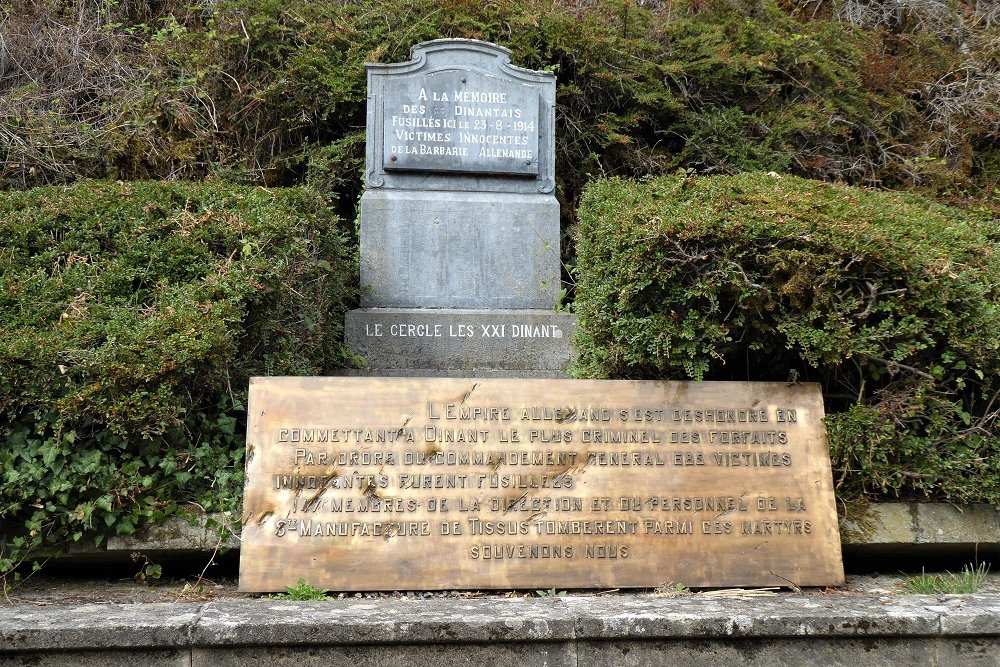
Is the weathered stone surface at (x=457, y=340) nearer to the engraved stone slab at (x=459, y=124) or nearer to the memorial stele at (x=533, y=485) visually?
the engraved stone slab at (x=459, y=124)

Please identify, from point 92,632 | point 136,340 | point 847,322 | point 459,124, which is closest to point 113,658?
point 92,632

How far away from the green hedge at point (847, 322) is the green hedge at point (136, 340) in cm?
193

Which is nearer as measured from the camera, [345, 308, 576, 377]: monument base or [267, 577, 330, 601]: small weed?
[267, 577, 330, 601]: small weed

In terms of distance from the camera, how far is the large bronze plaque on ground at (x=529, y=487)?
3.44 meters

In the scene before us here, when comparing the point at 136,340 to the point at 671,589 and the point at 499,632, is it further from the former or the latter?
the point at 671,589

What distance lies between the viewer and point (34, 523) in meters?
3.42

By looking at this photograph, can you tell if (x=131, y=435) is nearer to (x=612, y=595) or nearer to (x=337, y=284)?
(x=337, y=284)

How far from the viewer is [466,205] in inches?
237

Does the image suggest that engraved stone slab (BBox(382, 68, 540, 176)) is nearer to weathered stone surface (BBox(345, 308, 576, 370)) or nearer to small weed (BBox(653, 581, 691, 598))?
weathered stone surface (BBox(345, 308, 576, 370))

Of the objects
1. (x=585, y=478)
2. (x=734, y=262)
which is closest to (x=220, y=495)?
(x=585, y=478)

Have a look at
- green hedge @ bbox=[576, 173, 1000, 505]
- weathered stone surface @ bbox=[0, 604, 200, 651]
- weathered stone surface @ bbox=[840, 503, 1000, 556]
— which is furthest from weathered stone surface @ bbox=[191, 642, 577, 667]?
weathered stone surface @ bbox=[840, 503, 1000, 556]

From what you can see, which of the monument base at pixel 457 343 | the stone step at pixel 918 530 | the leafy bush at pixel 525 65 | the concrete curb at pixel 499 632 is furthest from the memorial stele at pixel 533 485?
the leafy bush at pixel 525 65

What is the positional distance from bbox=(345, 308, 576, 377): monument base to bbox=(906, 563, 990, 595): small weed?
8.03 ft

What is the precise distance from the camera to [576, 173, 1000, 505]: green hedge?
389 cm
